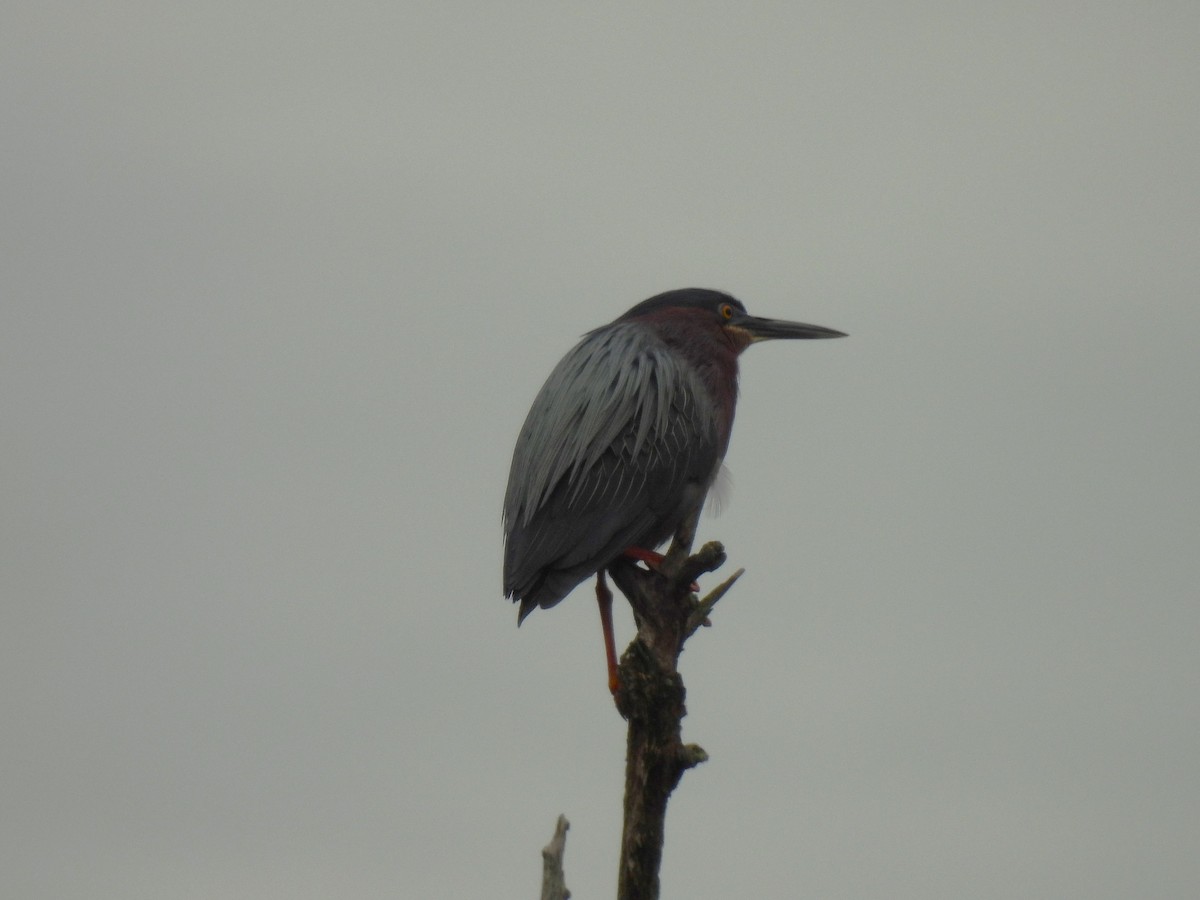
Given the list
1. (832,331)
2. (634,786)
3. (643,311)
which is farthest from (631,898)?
(832,331)

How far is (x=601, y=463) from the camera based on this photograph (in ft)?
28.4

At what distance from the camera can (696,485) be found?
902 cm

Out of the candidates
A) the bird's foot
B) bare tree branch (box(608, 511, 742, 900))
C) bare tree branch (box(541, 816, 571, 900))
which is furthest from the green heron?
bare tree branch (box(541, 816, 571, 900))

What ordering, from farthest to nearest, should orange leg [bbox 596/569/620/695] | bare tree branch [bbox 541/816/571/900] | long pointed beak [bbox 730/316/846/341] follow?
long pointed beak [bbox 730/316/846/341] < orange leg [bbox 596/569/620/695] < bare tree branch [bbox 541/816/571/900]

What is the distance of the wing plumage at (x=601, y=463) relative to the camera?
27.1ft

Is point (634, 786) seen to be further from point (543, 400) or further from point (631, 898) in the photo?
point (543, 400)

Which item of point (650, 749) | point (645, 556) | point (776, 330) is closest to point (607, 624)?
point (645, 556)

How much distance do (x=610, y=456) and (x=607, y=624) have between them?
3.05ft

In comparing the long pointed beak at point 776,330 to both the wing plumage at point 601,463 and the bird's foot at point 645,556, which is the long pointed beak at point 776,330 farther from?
the bird's foot at point 645,556

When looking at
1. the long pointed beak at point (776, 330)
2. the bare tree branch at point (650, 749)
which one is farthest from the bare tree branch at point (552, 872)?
the long pointed beak at point (776, 330)

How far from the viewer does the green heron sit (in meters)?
8.26

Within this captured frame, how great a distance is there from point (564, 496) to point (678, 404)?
1.04 metres

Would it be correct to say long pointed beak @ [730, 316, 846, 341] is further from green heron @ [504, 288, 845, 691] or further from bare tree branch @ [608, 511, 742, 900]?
bare tree branch @ [608, 511, 742, 900]

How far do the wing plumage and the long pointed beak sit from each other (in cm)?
97
